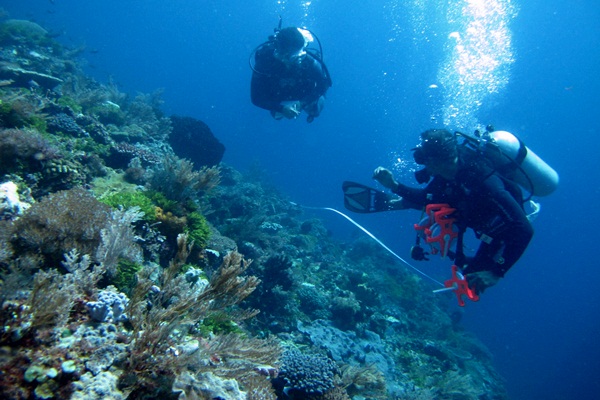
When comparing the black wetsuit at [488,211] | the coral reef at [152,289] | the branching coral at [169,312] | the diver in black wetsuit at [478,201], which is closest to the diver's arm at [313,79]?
the coral reef at [152,289]

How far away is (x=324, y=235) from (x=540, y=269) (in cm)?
10966

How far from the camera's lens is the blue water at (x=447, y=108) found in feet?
Answer: 168

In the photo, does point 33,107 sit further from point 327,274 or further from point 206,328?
point 327,274

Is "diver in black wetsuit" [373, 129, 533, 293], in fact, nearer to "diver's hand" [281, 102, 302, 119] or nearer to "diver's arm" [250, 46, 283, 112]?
"diver's hand" [281, 102, 302, 119]

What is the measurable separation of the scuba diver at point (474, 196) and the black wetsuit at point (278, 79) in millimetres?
4072

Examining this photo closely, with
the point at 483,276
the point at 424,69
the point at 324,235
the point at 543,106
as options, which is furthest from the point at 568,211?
the point at 483,276

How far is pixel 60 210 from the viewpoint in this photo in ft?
10.3

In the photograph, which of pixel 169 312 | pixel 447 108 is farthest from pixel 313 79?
pixel 447 108

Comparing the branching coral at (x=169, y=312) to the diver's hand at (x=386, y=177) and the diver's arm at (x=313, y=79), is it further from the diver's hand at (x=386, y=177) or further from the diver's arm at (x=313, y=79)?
the diver's arm at (x=313, y=79)

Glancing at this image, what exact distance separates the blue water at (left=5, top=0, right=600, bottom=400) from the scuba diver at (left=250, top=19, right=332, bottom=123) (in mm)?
34481

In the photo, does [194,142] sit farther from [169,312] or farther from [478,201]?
[169,312]

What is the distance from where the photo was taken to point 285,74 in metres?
9.17

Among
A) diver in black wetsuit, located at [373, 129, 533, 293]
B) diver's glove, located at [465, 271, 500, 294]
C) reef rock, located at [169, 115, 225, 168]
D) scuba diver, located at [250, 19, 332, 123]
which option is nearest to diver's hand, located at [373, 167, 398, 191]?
diver in black wetsuit, located at [373, 129, 533, 293]

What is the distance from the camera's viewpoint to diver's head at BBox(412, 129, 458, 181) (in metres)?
5.19
